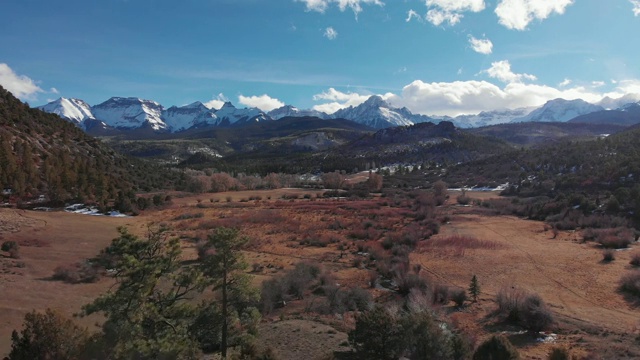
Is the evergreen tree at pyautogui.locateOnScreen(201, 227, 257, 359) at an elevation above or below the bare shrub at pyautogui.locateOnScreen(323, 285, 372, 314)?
above

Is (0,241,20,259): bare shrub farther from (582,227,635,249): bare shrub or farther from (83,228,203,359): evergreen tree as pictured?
(582,227,635,249): bare shrub

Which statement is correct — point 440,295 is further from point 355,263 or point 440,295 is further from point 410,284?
point 355,263

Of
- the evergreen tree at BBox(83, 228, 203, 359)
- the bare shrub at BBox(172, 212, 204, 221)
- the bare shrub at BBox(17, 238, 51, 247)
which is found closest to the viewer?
the evergreen tree at BBox(83, 228, 203, 359)

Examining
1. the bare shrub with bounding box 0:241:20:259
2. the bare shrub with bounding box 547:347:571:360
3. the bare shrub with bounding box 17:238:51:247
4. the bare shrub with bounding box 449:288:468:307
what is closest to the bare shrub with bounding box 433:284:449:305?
the bare shrub with bounding box 449:288:468:307

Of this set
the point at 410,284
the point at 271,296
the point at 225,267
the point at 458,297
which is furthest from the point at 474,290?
the point at 225,267

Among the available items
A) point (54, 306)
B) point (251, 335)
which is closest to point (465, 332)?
point (251, 335)

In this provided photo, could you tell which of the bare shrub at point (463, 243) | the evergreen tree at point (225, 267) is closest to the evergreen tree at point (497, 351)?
the evergreen tree at point (225, 267)
